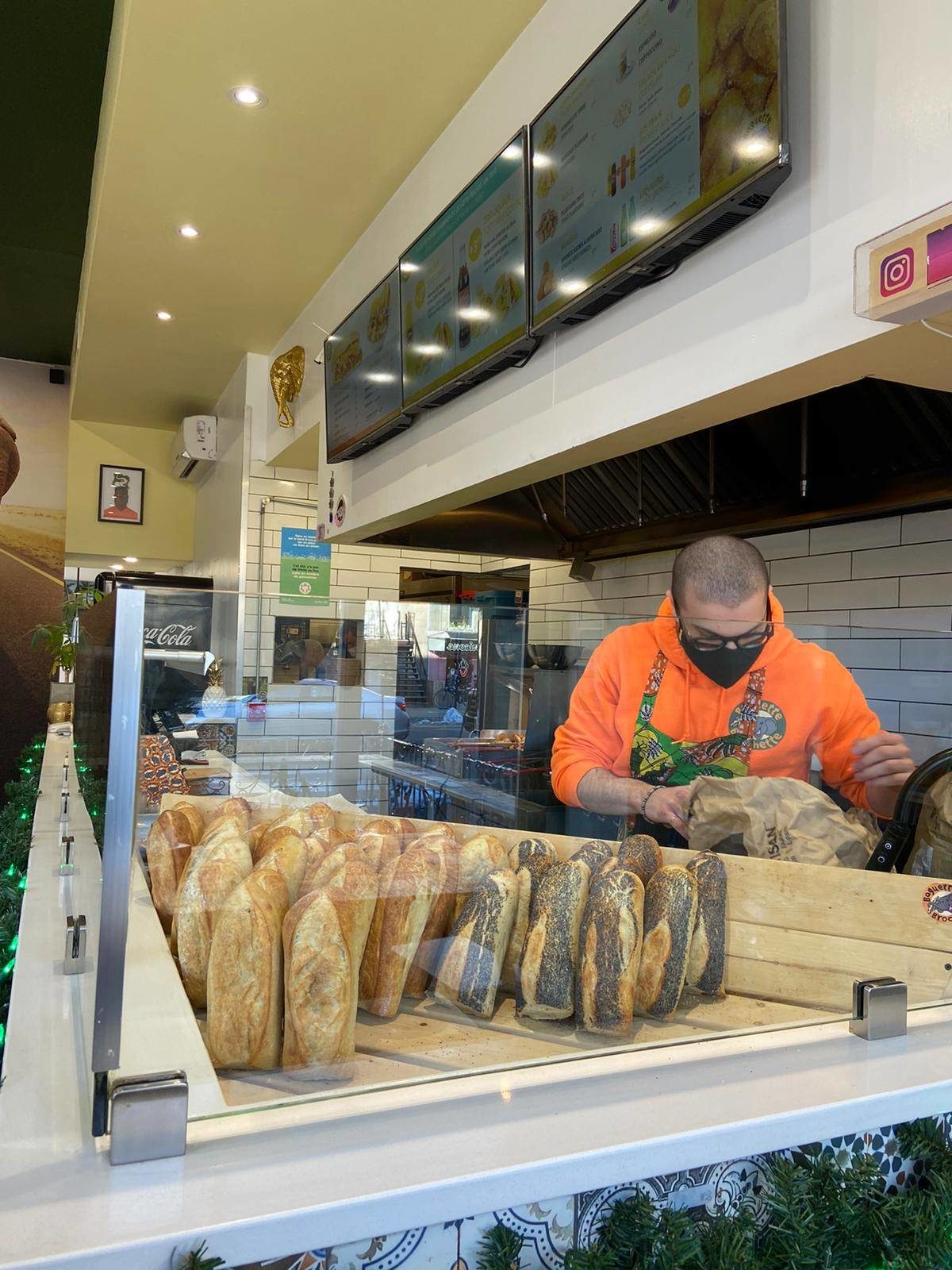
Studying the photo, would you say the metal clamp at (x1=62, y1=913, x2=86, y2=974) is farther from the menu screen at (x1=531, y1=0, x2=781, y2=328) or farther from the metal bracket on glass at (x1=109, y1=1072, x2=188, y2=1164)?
the menu screen at (x1=531, y1=0, x2=781, y2=328)

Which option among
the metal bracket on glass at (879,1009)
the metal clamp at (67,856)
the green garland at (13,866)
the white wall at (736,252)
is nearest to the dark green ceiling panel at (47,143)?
the white wall at (736,252)

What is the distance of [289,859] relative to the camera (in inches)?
30.8

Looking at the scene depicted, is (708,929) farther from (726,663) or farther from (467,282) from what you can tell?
(467,282)

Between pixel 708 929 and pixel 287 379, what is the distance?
382 cm

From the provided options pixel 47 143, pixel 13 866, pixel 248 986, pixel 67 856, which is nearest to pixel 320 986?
pixel 248 986

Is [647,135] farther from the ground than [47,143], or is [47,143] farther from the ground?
[47,143]

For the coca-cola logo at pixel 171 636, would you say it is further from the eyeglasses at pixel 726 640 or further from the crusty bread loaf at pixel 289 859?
the eyeglasses at pixel 726 640

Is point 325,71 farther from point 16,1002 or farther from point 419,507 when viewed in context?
point 16,1002

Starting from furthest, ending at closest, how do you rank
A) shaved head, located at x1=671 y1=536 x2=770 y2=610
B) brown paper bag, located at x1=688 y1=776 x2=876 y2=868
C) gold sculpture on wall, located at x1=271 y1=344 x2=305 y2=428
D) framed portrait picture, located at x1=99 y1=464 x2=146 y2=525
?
framed portrait picture, located at x1=99 y1=464 x2=146 y2=525 → gold sculpture on wall, located at x1=271 y1=344 x2=305 y2=428 → shaved head, located at x1=671 y1=536 x2=770 y2=610 → brown paper bag, located at x1=688 y1=776 x2=876 y2=868

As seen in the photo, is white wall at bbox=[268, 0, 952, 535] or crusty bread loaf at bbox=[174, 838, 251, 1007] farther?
white wall at bbox=[268, 0, 952, 535]

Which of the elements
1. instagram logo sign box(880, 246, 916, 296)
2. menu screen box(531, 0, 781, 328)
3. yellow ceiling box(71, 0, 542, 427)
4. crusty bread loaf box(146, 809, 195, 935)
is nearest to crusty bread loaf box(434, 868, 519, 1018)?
crusty bread loaf box(146, 809, 195, 935)

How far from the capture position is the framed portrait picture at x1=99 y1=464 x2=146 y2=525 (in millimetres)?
6422

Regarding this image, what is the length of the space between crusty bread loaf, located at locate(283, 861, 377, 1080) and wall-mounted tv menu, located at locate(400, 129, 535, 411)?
5.60 feet

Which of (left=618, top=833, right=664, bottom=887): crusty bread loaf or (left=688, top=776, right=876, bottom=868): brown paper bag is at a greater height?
(left=688, top=776, right=876, bottom=868): brown paper bag
